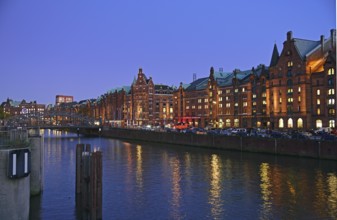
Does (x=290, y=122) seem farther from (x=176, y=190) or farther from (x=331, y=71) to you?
(x=176, y=190)

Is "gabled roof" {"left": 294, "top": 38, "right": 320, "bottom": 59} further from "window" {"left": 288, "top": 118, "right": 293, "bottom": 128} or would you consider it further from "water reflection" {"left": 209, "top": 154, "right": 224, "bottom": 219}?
"water reflection" {"left": 209, "top": 154, "right": 224, "bottom": 219}

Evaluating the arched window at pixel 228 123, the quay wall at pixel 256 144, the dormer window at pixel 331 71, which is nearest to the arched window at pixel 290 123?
the dormer window at pixel 331 71

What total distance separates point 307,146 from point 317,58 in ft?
182

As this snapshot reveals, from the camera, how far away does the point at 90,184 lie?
26.6 meters

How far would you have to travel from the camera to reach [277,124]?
115m

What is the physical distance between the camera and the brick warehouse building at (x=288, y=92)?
334ft

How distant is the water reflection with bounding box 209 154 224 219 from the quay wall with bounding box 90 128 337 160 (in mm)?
15985

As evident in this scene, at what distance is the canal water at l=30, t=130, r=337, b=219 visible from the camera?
1192 inches

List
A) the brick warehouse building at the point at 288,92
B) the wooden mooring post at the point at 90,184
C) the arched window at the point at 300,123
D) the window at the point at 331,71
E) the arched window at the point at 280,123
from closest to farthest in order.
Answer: the wooden mooring post at the point at 90,184 → the window at the point at 331,71 → the brick warehouse building at the point at 288,92 → the arched window at the point at 300,123 → the arched window at the point at 280,123

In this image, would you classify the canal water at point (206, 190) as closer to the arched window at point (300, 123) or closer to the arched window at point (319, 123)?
the arched window at point (319, 123)

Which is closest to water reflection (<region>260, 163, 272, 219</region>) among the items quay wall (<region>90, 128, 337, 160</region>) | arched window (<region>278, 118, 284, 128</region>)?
quay wall (<region>90, 128, 337, 160</region>)

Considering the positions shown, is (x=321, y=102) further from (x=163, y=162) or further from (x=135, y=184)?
(x=135, y=184)

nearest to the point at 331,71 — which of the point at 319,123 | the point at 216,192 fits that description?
the point at 319,123

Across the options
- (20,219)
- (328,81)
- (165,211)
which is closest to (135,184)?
(165,211)
